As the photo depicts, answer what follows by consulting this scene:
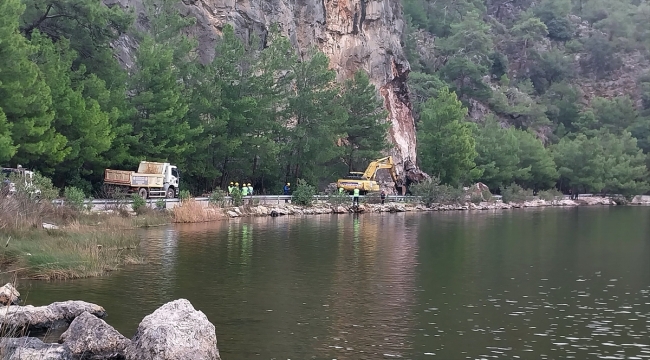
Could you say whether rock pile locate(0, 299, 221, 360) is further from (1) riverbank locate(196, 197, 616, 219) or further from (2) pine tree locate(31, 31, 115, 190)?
(2) pine tree locate(31, 31, 115, 190)

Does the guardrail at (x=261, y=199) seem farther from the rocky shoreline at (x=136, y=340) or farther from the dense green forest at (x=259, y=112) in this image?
the rocky shoreline at (x=136, y=340)

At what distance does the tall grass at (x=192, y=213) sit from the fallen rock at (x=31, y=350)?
2742cm

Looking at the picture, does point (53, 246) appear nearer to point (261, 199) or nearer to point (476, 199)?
point (261, 199)

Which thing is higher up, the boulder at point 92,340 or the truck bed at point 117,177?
the truck bed at point 117,177

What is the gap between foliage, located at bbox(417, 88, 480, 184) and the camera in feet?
251

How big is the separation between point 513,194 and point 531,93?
171ft

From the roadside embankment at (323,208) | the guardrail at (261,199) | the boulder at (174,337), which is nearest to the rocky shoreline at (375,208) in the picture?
the roadside embankment at (323,208)

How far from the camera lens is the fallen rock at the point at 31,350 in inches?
435

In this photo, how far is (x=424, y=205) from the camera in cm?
6769

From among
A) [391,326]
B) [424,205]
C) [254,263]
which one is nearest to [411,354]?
[391,326]

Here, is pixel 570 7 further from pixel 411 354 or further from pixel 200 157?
pixel 411 354

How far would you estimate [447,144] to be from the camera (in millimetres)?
76562

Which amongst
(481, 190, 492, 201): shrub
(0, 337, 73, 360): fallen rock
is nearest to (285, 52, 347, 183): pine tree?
(481, 190, 492, 201): shrub

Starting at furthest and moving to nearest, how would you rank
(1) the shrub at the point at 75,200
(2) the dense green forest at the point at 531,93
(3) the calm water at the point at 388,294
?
(2) the dense green forest at the point at 531,93
(1) the shrub at the point at 75,200
(3) the calm water at the point at 388,294
